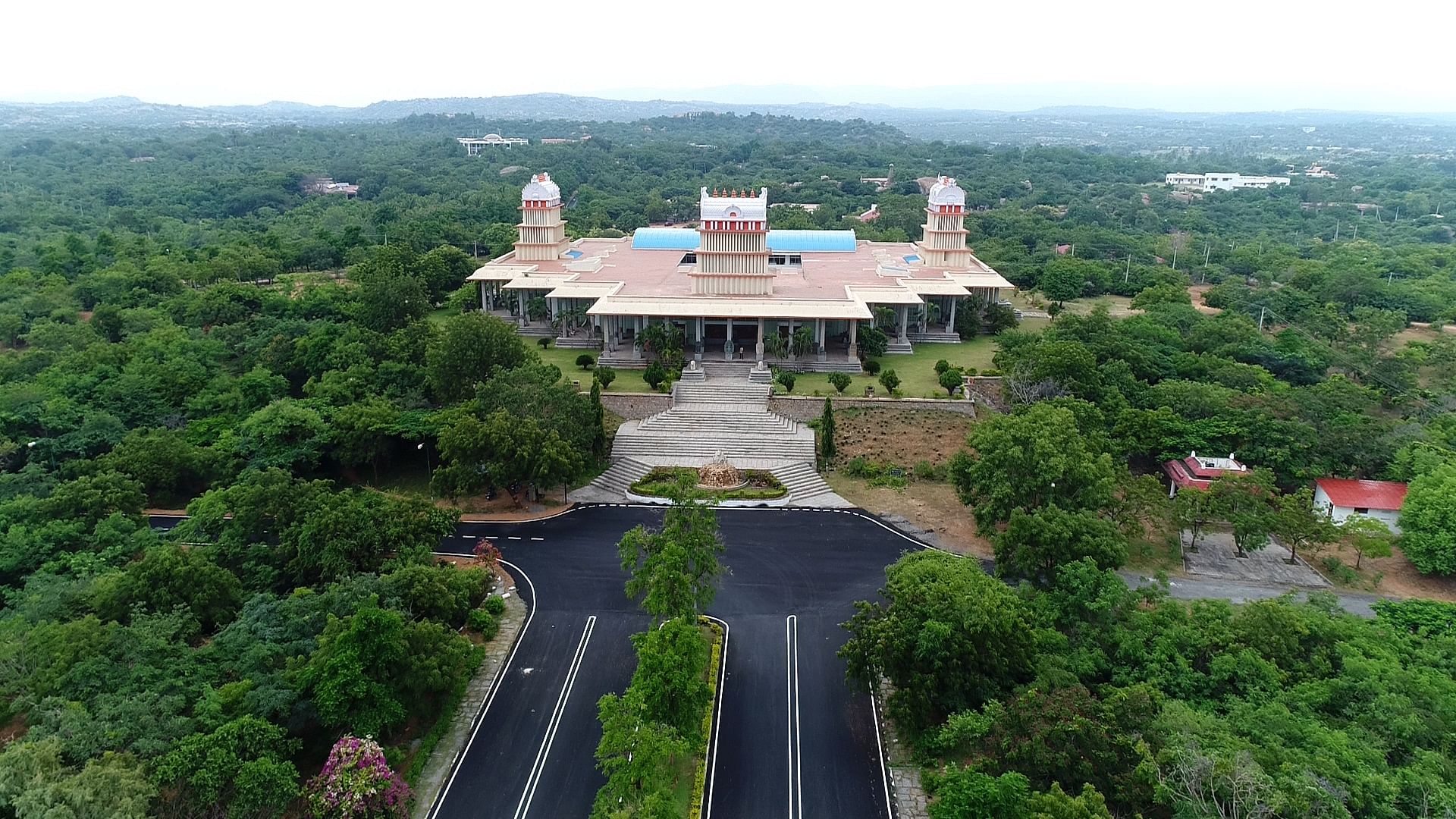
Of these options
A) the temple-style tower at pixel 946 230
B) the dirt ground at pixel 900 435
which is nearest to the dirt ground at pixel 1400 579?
the dirt ground at pixel 900 435

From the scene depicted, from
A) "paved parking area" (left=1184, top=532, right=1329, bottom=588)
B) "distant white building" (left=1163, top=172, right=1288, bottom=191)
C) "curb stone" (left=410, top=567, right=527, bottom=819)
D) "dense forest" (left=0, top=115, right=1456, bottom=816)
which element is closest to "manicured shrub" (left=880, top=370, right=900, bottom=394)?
"dense forest" (left=0, top=115, right=1456, bottom=816)

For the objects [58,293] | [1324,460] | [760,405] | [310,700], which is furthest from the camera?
[58,293]

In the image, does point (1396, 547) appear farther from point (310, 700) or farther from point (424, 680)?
point (310, 700)

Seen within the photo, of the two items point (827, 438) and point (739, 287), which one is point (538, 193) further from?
point (827, 438)

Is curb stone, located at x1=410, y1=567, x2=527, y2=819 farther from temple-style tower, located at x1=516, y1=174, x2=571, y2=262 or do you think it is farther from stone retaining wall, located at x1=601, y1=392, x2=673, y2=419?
temple-style tower, located at x1=516, y1=174, x2=571, y2=262

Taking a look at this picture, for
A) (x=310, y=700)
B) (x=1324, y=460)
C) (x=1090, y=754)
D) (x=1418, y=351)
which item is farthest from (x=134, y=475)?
(x=1418, y=351)

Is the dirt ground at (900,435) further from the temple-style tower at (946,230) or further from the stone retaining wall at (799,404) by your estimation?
the temple-style tower at (946,230)
